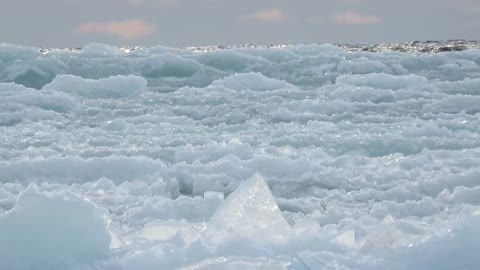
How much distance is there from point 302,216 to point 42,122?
6.34 m

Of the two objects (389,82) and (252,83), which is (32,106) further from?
(389,82)

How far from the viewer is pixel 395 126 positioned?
10.1m

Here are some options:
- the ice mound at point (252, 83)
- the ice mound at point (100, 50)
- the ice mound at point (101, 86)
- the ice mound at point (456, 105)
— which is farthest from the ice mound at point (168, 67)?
the ice mound at point (456, 105)

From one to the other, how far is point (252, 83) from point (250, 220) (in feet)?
36.5

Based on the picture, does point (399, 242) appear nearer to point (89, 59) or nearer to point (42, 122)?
point (42, 122)

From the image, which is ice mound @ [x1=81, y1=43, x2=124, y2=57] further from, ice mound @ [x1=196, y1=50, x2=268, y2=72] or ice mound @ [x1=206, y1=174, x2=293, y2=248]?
ice mound @ [x1=206, y1=174, x2=293, y2=248]

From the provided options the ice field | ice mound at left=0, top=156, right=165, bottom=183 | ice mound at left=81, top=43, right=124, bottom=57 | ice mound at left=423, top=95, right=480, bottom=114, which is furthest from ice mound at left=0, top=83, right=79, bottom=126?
ice mound at left=81, top=43, right=124, bottom=57

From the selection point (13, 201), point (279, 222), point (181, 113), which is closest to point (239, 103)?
point (181, 113)

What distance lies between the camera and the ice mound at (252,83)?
587 inches

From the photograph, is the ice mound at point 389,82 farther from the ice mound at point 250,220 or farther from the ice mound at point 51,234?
the ice mound at point 51,234

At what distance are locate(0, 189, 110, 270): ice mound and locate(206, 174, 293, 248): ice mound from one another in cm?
58

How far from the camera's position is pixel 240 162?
7500 millimetres

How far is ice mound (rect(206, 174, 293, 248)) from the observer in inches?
153

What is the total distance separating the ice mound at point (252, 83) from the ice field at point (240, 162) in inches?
1.4
